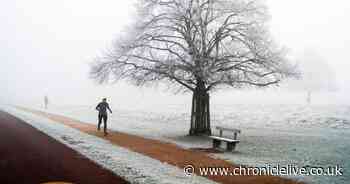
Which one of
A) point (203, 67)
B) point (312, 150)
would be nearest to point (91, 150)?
point (203, 67)

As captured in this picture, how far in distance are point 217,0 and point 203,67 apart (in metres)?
4.27

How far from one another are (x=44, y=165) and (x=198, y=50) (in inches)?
486

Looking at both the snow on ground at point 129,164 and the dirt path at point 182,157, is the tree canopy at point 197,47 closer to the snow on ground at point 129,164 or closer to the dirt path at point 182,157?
the dirt path at point 182,157

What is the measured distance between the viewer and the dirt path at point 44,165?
456 inches

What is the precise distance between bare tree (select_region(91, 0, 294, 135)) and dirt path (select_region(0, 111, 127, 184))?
7127mm

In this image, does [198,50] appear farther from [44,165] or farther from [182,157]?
[44,165]

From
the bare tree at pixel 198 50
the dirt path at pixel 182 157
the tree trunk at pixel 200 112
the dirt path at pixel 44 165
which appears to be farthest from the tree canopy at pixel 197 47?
the dirt path at pixel 44 165

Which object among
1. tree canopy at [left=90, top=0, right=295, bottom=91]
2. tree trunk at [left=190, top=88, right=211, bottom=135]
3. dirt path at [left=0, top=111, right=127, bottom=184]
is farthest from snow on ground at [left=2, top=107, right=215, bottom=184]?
tree trunk at [left=190, top=88, right=211, bottom=135]

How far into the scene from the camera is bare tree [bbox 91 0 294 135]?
23.5 meters

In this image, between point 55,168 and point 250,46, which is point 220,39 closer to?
point 250,46

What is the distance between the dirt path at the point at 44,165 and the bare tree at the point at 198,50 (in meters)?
7.13

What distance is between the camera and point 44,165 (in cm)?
1348

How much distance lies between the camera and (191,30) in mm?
24328

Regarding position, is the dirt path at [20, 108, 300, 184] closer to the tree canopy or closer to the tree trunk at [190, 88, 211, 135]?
the tree trunk at [190, 88, 211, 135]
